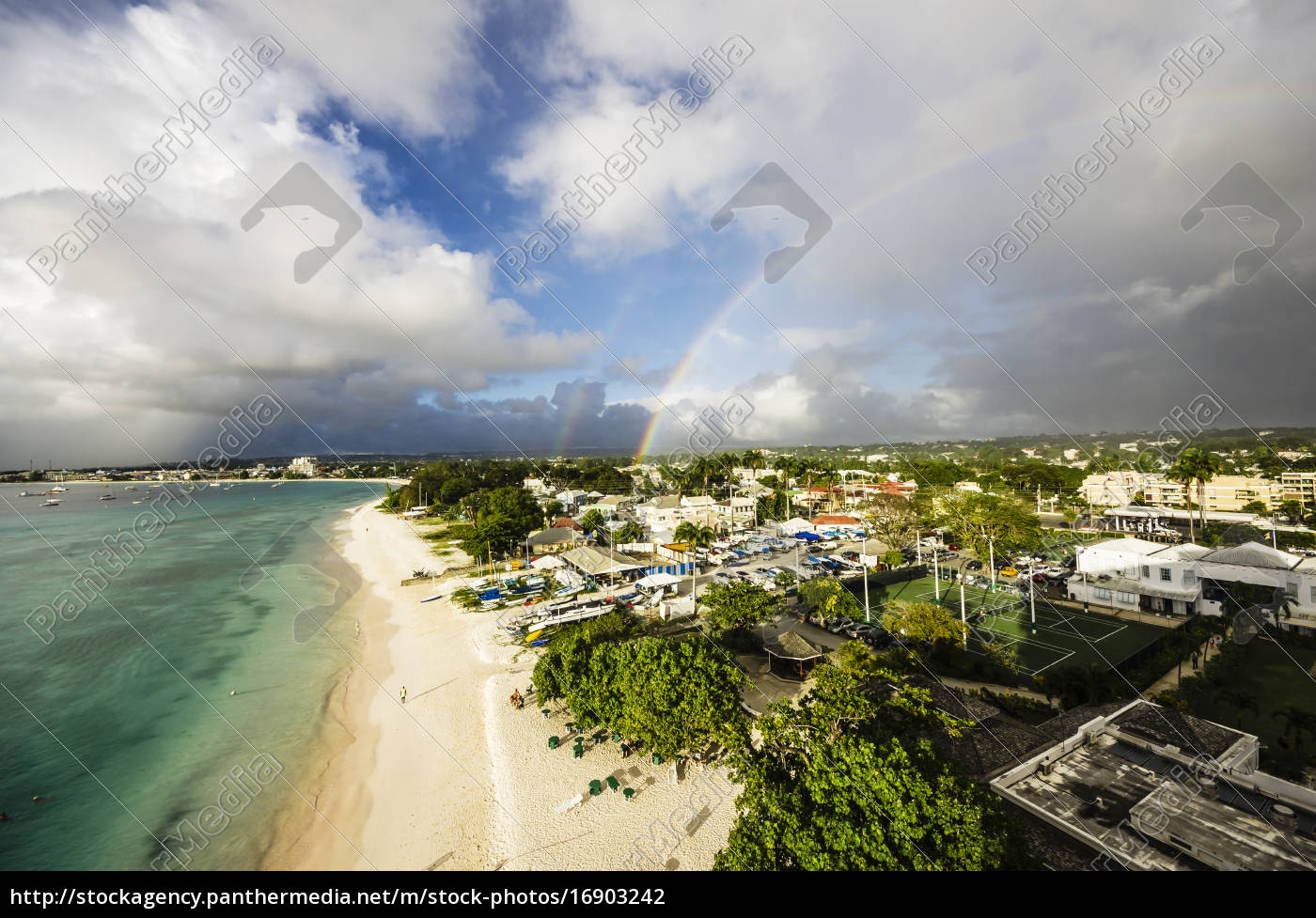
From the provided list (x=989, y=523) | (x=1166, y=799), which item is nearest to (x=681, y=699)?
(x=1166, y=799)

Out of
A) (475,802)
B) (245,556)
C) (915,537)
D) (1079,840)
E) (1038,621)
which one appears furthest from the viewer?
(245,556)

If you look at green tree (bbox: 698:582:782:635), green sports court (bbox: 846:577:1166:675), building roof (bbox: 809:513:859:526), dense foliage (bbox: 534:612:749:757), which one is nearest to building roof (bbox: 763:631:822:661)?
green tree (bbox: 698:582:782:635)

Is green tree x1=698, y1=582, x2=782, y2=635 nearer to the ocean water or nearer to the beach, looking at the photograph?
the beach

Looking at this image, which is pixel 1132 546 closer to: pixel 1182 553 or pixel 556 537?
pixel 1182 553

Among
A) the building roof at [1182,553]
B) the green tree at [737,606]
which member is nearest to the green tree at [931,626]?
the green tree at [737,606]

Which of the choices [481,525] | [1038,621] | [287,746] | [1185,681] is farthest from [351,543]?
[1185,681]
